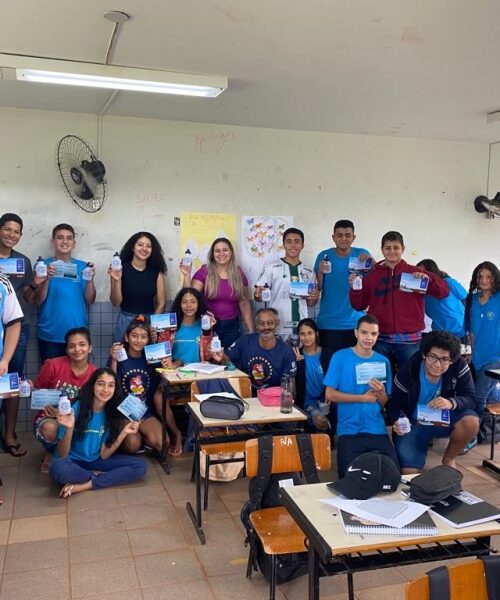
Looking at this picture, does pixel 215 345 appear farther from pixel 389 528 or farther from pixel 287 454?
pixel 389 528

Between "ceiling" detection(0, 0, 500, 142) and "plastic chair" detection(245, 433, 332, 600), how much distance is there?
216cm

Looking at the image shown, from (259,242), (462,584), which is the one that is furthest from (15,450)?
(462,584)

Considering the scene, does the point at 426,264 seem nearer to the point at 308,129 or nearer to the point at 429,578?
the point at 308,129

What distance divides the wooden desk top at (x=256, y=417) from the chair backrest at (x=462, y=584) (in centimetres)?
170

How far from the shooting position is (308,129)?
561 cm

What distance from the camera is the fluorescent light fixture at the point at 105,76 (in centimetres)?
342

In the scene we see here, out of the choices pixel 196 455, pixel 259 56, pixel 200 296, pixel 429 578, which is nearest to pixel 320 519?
pixel 429 578

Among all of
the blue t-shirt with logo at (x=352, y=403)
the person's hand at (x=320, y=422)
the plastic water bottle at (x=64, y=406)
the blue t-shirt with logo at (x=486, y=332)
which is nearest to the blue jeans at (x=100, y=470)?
the plastic water bottle at (x=64, y=406)

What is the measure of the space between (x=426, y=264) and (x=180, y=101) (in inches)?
108

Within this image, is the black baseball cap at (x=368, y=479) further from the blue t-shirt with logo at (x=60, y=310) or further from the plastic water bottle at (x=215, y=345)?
the blue t-shirt with logo at (x=60, y=310)

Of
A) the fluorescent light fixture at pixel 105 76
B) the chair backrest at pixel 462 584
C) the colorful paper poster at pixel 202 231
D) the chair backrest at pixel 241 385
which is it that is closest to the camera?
the chair backrest at pixel 462 584

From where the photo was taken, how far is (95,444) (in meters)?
3.81

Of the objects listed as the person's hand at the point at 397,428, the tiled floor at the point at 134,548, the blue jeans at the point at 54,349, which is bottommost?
the tiled floor at the point at 134,548

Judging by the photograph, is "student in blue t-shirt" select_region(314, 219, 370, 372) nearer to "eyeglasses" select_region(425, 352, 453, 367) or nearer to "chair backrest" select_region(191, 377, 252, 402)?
"chair backrest" select_region(191, 377, 252, 402)
